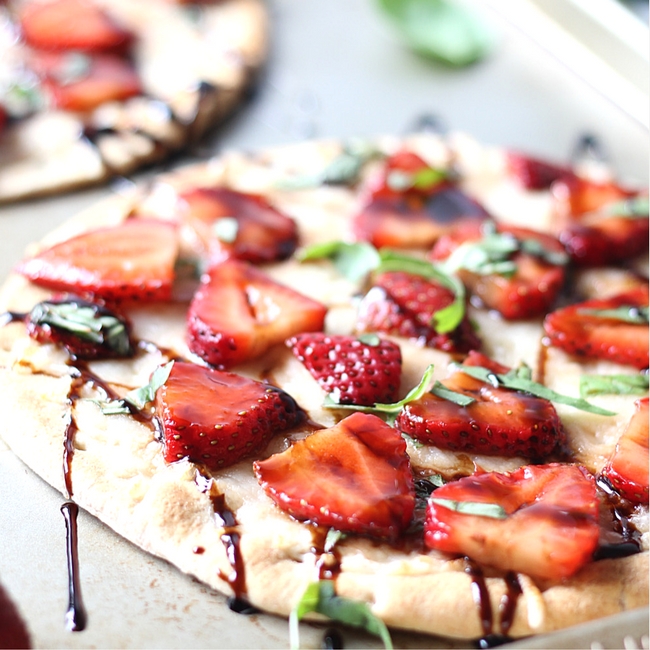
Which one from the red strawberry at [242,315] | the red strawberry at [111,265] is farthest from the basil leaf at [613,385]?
the red strawberry at [111,265]

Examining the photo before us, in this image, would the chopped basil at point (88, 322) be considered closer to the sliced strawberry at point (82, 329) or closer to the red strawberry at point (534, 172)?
the sliced strawberry at point (82, 329)

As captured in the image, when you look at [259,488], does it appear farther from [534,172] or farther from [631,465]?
[534,172]

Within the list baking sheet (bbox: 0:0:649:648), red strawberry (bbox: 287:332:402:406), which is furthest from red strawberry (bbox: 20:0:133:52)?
red strawberry (bbox: 287:332:402:406)

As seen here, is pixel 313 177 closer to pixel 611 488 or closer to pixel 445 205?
pixel 445 205

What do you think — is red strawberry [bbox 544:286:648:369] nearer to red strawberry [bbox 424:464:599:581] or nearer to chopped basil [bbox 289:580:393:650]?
red strawberry [bbox 424:464:599:581]

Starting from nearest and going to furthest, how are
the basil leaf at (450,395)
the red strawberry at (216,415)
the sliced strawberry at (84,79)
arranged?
the red strawberry at (216,415) < the basil leaf at (450,395) < the sliced strawberry at (84,79)

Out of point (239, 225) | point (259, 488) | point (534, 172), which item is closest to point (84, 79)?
point (239, 225)
